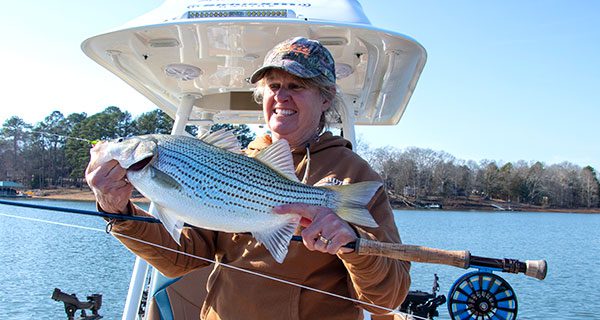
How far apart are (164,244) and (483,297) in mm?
2719

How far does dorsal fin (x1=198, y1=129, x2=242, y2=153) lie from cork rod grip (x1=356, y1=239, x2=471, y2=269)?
32.1 inches

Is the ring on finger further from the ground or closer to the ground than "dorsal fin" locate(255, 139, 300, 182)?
closer to the ground

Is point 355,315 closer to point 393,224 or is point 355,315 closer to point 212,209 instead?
point 393,224

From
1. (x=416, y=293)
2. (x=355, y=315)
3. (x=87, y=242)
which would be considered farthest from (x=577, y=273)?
(x=355, y=315)

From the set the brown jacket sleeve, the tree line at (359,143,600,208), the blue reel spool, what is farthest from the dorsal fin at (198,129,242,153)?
the tree line at (359,143,600,208)

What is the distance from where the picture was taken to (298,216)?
2.53 metres

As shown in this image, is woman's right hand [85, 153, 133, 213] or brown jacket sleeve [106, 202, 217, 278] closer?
woman's right hand [85, 153, 133, 213]

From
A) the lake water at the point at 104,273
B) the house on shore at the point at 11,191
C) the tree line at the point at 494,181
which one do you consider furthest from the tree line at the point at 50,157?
the tree line at the point at 494,181

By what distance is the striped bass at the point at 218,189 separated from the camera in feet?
8.04

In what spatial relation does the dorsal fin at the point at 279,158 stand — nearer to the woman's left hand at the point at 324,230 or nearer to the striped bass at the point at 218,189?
the striped bass at the point at 218,189

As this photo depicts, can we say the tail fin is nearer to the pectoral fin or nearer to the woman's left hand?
the woman's left hand

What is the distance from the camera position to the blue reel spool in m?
4.41

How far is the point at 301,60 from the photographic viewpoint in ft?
9.45

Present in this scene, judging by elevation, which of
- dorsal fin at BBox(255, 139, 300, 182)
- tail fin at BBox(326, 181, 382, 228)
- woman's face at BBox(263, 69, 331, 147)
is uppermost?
A: woman's face at BBox(263, 69, 331, 147)
